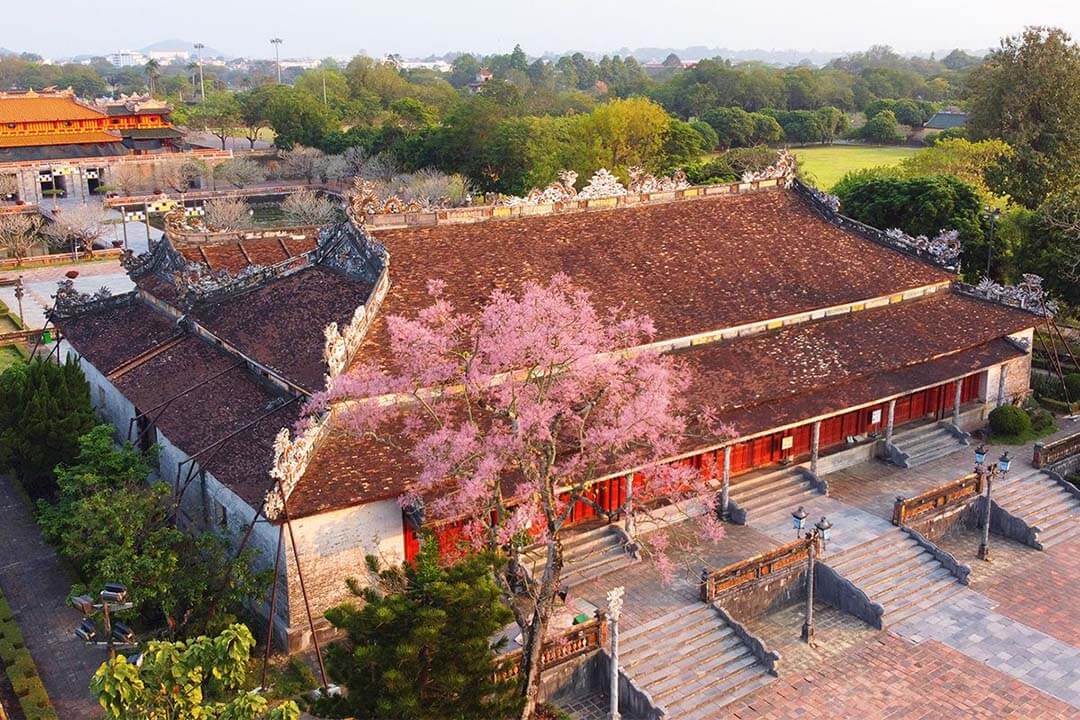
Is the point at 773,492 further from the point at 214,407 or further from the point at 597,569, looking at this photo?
the point at 214,407

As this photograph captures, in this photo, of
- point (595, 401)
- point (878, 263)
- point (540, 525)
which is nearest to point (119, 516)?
point (540, 525)

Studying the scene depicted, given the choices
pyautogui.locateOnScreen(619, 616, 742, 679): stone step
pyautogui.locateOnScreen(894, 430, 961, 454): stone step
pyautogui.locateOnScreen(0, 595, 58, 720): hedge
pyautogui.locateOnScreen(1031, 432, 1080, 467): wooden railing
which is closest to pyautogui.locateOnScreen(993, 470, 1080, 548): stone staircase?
pyautogui.locateOnScreen(1031, 432, 1080, 467): wooden railing

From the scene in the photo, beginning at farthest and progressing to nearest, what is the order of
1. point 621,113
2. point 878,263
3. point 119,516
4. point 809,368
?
point 621,113, point 878,263, point 809,368, point 119,516

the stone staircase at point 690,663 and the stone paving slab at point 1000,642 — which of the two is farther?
the stone paving slab at point 1000,642

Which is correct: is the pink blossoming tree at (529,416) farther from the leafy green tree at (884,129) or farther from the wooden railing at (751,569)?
the leafy green tree at (884,129)

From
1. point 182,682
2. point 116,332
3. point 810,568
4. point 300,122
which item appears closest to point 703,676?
point 810,568

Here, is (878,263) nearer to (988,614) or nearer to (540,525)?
(988,614)

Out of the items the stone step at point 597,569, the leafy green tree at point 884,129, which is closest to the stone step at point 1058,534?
the stone step at point 597,569
